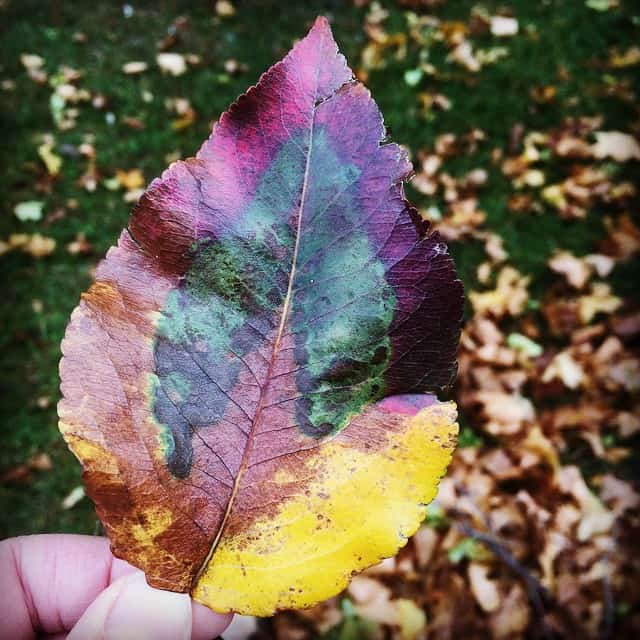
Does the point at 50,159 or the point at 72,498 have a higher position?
the point at 50,159

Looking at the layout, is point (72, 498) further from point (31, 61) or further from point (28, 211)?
point (31, 61)

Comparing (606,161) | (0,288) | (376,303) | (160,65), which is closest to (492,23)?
(606,161)

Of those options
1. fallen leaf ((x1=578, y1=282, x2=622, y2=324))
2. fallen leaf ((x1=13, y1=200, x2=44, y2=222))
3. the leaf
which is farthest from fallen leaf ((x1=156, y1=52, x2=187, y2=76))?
the leaf

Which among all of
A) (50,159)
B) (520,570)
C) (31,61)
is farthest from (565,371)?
(31,61)

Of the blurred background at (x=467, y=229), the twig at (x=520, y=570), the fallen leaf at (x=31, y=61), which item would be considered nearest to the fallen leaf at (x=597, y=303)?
the blurred background at (x=467, y=229)

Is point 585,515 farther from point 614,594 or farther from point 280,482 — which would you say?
point 280,482

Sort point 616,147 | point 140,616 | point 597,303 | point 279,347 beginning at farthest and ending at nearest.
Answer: point 616,147 < point 597,303 < point 140,616 < point 279,347

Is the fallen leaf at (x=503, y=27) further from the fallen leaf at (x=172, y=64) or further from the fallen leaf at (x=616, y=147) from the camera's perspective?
the fallen leaf at (x=172, y=64)
